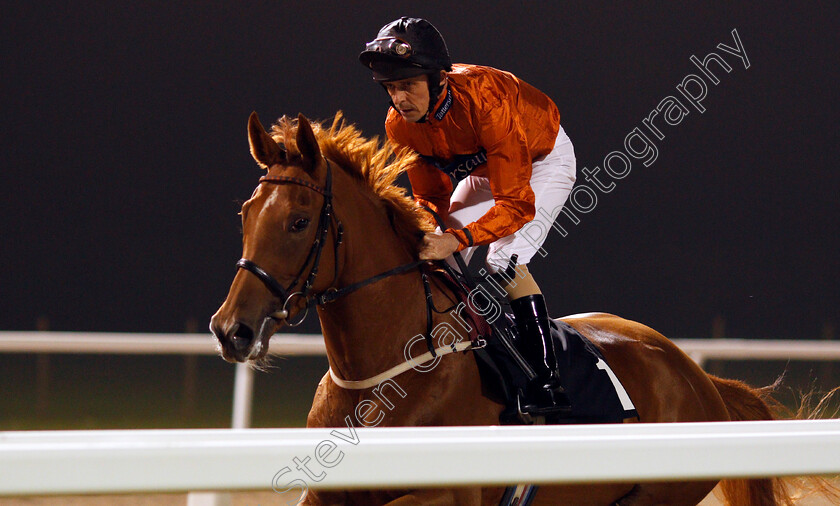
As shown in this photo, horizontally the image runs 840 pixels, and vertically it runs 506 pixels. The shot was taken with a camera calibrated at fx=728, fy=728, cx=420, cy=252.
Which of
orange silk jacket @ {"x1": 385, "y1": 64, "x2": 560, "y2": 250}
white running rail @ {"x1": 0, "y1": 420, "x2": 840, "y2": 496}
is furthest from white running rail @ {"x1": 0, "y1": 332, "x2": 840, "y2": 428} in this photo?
white running rail @ {"x1": 0, "y1": 420, "x2": 840, "y2": 496}

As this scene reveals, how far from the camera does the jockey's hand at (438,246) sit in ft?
6.16

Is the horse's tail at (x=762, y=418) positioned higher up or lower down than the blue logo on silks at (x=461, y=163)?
lower down

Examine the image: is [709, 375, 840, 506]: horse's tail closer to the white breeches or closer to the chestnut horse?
the chestnut horse

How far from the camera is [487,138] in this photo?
6.45 ft

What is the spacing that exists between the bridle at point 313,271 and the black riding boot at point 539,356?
29cm

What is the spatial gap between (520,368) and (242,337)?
0.74m

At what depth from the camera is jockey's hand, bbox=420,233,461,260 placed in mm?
1877

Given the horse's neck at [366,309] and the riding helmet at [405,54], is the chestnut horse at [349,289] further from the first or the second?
the riding helmet at [405,54]

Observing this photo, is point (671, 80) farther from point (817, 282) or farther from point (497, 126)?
point (497, 126)

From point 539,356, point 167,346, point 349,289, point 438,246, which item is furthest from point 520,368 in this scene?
point 167,346

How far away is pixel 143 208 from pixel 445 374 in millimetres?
8305

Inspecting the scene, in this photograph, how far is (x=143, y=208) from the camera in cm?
923

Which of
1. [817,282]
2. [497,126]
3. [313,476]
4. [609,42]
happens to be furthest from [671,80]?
[313,476]

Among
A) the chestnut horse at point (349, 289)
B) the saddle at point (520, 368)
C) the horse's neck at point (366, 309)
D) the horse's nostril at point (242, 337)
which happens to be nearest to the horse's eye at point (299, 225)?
the chestnut horse at point (349, 289)
